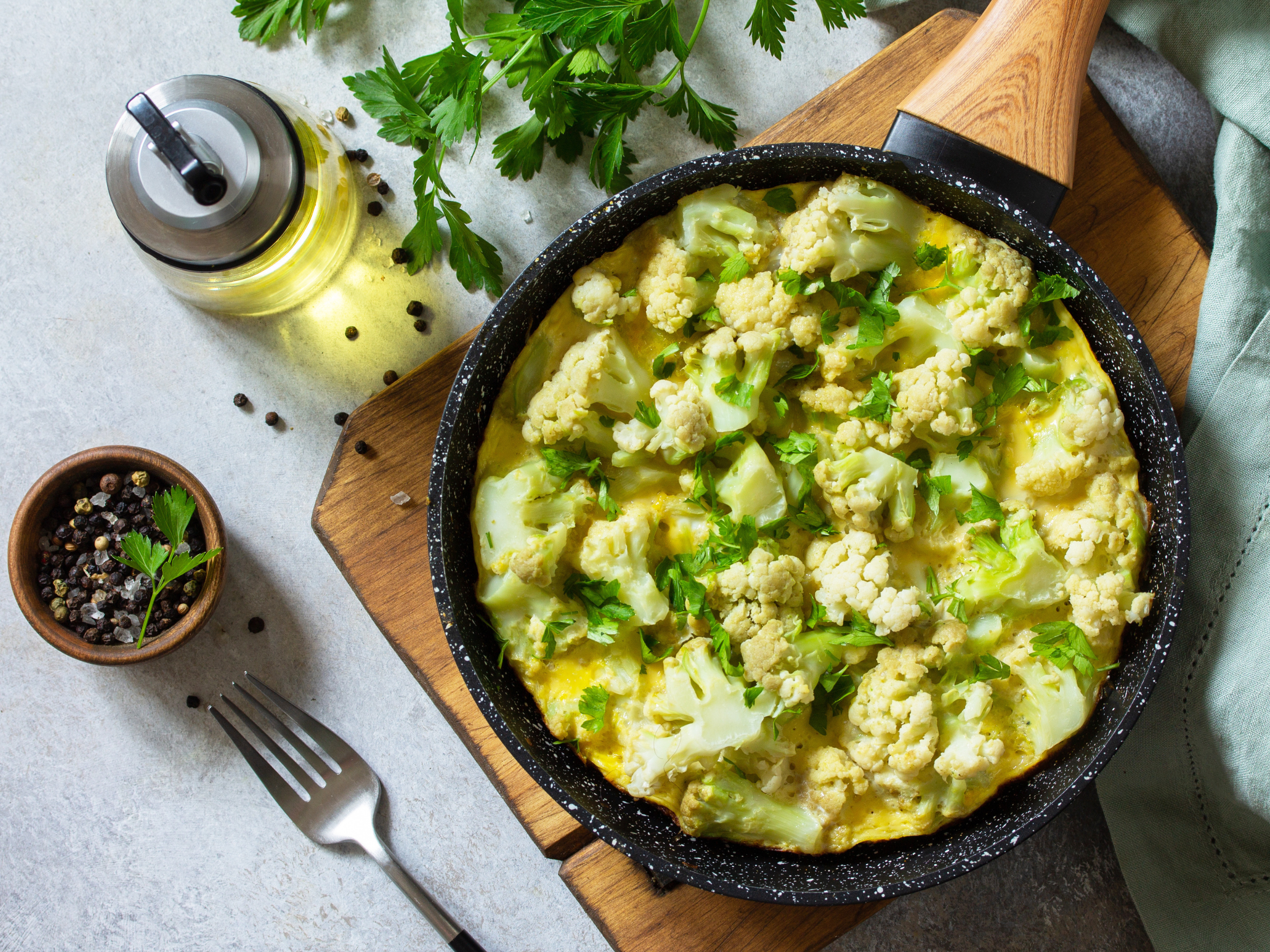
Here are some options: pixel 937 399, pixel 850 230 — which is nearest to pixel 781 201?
pixel 850 230

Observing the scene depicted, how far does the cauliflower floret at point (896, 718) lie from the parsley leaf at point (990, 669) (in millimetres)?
137

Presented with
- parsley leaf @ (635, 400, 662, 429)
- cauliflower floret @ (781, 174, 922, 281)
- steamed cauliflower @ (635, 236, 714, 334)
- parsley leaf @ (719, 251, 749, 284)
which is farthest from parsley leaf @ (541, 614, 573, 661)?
cauliflower floret @ (781, 174, 922, 281)

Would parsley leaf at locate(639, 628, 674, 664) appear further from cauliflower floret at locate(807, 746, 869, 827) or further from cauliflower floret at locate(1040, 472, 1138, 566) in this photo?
cauliflower floret at locate(1040, 472, 1138, 566)

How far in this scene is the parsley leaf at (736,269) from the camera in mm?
2264

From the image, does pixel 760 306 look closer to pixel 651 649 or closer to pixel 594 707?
pixel 651 649

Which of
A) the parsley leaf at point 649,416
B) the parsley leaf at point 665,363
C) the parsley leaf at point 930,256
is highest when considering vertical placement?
the parsley leaf at point 665,363

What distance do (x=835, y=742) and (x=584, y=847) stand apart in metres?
0.80

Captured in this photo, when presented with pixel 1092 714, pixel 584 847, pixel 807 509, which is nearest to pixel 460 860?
pixel 584 847

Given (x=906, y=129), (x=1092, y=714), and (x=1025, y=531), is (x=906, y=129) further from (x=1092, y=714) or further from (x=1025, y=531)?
(x=1092, y=714)

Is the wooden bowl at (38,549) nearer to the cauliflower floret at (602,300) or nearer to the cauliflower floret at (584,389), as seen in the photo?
the cauliflower floret at (584,389)

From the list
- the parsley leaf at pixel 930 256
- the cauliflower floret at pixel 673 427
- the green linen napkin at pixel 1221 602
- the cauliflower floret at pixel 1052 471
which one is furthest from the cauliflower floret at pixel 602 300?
the green linen napkin at pixel 1221 602

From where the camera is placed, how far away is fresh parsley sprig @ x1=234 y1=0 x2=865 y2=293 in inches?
92.6

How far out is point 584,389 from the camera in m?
2.21

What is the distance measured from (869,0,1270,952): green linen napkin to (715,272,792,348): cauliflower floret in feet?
3.84
